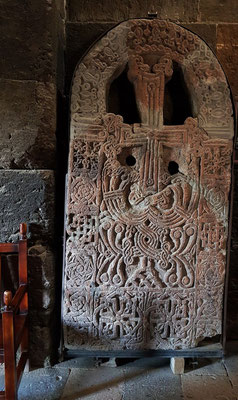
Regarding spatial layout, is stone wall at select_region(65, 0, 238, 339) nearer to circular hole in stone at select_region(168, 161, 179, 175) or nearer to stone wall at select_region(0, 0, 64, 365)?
stone wall at select_region(0, 0, 64, 365)

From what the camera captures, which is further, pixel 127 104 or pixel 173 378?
pixel 127 104

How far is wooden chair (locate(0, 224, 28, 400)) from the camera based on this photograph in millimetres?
1627

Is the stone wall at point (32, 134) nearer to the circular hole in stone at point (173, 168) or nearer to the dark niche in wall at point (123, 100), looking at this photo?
the dark niche in wall at point (123, 100)

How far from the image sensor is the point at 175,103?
254cm

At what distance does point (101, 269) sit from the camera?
222cm

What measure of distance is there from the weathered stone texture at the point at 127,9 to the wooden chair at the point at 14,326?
75.6 inches

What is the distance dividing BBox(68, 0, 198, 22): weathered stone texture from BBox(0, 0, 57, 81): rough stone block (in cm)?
50

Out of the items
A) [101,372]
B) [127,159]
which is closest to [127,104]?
[127,159]

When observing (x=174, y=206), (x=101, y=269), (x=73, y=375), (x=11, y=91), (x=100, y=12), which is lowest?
(x=73, y=375)

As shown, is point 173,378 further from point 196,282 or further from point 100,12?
point 100,12

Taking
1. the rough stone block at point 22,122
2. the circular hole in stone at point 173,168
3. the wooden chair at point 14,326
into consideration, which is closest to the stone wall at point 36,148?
the rough stone block at point 22,122

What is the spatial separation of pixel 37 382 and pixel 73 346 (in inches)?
13.0

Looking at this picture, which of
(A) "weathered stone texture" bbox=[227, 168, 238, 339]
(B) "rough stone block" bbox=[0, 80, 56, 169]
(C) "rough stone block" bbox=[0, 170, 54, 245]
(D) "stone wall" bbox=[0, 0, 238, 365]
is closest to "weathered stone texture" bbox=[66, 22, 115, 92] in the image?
(D) "stone wall" bbox=[0, 0, 238, 365]

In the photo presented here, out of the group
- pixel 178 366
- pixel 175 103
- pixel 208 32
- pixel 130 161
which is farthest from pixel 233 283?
pixel 208 32
